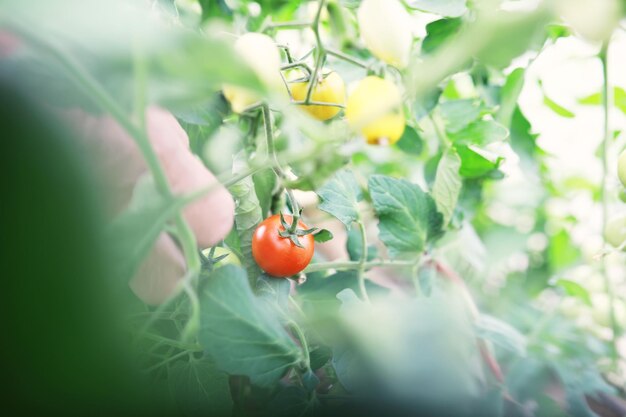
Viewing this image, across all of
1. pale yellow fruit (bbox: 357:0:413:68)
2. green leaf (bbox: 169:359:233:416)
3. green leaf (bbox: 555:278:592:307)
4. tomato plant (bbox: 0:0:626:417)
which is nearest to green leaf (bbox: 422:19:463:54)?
tomato plant (bbox: 0:0:626:417)

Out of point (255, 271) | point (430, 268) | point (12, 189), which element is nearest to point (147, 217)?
point (12, 189)

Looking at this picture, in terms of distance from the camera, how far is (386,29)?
9.2 inches

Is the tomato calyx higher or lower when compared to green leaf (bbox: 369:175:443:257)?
higher

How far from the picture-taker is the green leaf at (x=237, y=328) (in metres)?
0.22

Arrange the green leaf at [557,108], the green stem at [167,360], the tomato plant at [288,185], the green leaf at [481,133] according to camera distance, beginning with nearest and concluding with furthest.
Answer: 1. the tomato plant at [288,185]
2. the green stem at [167,360]
3. the green leaf at [481,133]
4. the green leaf at [557,108]

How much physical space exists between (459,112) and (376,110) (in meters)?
0.23

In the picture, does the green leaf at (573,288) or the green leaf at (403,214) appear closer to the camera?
the green leaf at (403,214)

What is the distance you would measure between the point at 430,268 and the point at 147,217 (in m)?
0.29

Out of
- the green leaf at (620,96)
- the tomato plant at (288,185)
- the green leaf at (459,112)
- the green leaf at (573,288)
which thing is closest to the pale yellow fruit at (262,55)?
the tomato plant at (288,185)

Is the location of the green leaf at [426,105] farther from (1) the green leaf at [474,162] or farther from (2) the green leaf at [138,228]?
(2) the green leaf at [138,228]

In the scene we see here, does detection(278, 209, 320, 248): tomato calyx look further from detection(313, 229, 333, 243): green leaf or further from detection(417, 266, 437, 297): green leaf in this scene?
detection(417, 266, 437, 297): green leaf

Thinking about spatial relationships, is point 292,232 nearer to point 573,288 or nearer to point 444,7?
point 444,7

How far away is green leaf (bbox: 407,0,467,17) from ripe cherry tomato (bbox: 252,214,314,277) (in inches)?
5.8

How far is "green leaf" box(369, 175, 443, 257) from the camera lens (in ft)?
1.12
